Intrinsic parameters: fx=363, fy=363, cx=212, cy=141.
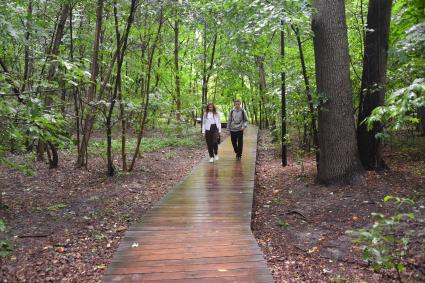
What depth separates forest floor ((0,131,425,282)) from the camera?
4359 mm

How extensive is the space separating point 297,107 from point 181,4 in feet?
13.9

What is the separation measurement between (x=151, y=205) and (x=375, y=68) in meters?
5.34

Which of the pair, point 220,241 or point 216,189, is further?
point 216,189

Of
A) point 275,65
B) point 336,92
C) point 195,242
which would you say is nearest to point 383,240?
point 195,242

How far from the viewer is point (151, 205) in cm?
727

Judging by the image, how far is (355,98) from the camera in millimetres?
9414

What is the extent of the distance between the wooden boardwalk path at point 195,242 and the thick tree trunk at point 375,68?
2.60 m

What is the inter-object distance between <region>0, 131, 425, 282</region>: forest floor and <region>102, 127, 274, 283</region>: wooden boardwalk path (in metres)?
0.34

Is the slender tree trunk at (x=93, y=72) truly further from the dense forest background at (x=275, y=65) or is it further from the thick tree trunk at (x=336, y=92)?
the thick tree trunk at (x=336, y=92)

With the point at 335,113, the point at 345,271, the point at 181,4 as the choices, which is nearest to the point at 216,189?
the point at 335,113

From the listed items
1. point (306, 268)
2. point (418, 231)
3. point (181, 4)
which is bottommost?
point (306, 268)

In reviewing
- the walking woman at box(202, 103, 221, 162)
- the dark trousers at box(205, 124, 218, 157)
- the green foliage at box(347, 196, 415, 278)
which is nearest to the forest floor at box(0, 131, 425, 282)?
the green foliage at box(347, 196, 415, 278)

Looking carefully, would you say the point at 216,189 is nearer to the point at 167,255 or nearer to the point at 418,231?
the point at 167,255

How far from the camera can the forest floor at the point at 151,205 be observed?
4359 mm
